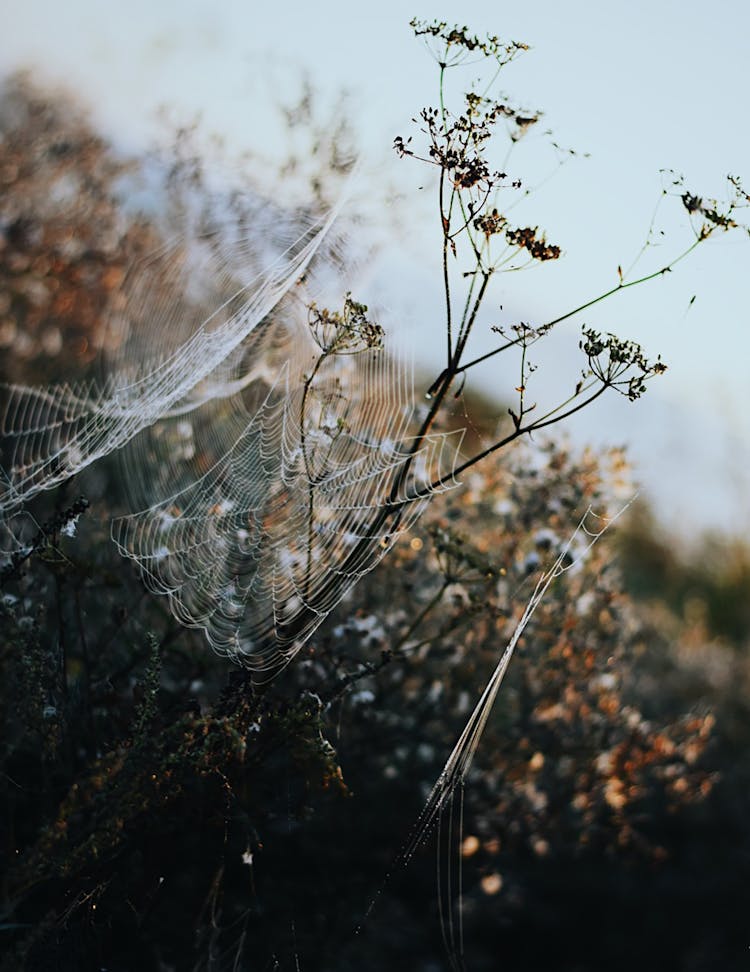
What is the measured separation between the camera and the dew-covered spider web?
8.68 ft

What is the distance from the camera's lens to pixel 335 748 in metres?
2.86

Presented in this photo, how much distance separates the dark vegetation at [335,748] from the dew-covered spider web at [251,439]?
16 cm

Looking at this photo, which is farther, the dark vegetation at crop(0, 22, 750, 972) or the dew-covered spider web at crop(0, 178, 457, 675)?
the dew-covered spider web at crop(0, 178, 457, 675)

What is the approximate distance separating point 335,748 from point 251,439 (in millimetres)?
1459

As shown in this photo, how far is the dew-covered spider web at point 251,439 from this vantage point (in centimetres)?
265

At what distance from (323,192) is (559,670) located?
6.43ft

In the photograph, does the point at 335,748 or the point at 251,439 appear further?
the point at 251,439

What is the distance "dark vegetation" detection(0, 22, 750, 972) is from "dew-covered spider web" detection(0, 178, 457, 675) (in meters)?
0.16

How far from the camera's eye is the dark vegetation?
86.0 inches

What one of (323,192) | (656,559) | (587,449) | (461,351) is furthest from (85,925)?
(656,559)

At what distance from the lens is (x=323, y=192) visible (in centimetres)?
358

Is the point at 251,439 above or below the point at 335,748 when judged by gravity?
above

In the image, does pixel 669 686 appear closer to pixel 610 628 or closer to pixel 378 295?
pixel 610 628

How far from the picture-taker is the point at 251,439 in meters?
3.90
